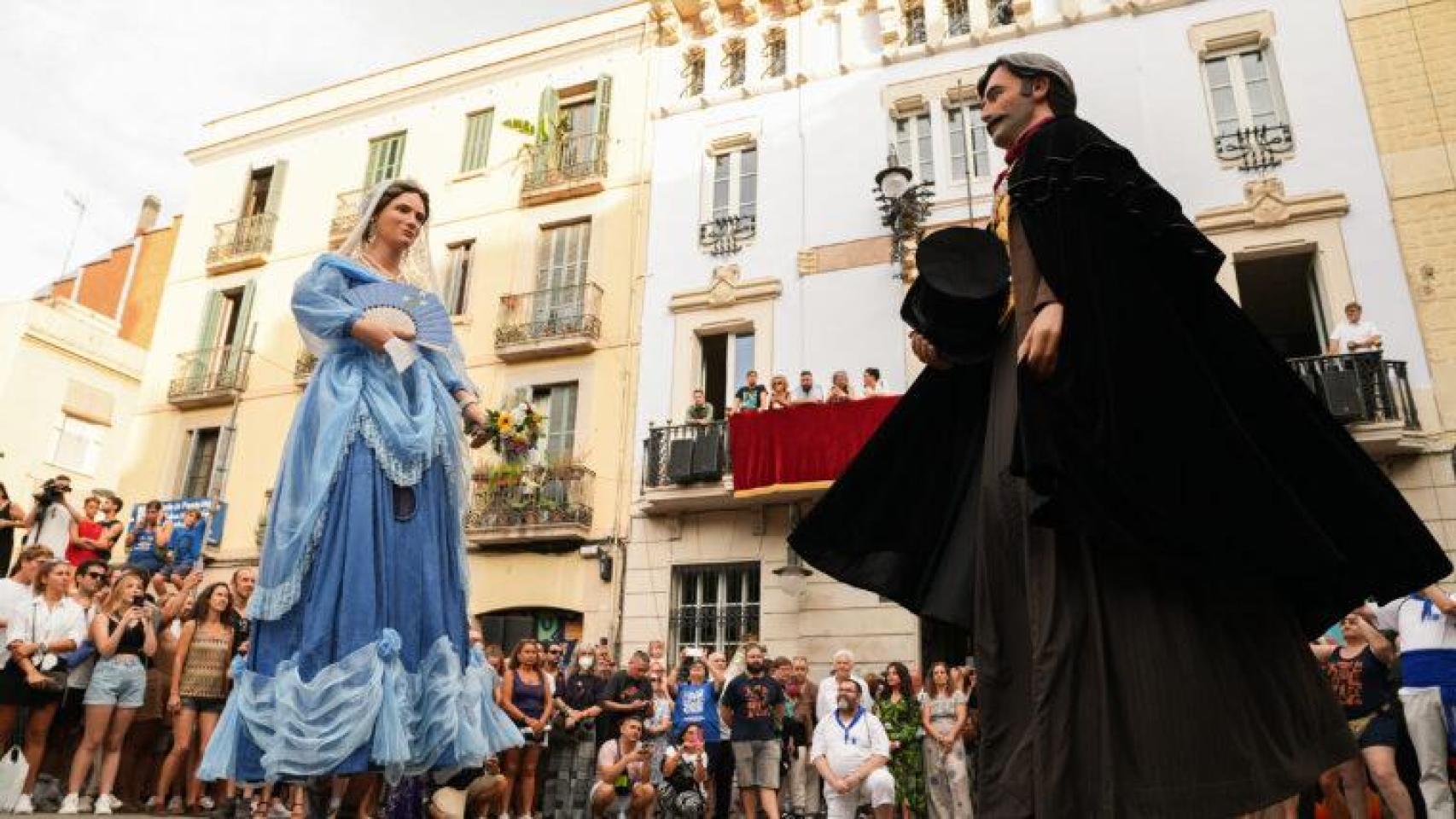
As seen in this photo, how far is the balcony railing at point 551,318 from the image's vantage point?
680 inches

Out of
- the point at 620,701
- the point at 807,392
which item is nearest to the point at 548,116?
the point at 807,392

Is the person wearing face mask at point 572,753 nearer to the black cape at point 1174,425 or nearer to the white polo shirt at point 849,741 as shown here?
the white polo shirt at point 849,741

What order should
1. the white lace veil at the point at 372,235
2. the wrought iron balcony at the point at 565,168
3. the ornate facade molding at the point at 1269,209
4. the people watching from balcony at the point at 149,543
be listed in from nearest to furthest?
1. the white lace veil at the point at 372,235
2. the people watching from balcony at the point at 149,543
3. the ornate facade molding at the point at 1269,209
4. the wrought iron balcony at the point at 565,168

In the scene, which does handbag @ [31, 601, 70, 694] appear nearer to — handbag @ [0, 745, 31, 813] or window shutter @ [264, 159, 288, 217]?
handbag @ [0, 745, 31, 813]

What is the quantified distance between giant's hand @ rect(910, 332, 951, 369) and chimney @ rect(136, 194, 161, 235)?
36.8m

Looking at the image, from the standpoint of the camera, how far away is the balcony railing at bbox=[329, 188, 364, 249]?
814 inches

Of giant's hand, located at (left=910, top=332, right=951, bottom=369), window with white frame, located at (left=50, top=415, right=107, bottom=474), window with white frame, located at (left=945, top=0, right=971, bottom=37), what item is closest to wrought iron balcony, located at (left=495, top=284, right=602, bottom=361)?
window with white frame, located at (left=945, top=0, right=971, bottom=37)

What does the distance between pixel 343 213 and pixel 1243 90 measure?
17.7m

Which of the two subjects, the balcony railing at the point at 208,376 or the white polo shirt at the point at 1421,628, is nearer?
the white polo shirt at the point at 1421,628

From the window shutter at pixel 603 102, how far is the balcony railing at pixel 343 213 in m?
5.82

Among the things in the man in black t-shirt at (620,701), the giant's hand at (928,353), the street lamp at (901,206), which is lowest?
the man in black t-shirt at (620,701)

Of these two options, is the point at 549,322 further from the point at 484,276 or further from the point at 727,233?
the point at 727,233

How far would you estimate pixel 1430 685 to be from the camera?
263 inches

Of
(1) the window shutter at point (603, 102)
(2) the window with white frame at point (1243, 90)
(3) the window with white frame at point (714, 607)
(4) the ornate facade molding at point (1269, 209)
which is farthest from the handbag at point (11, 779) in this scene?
(2) the window with white frame at point (1243, 90)
